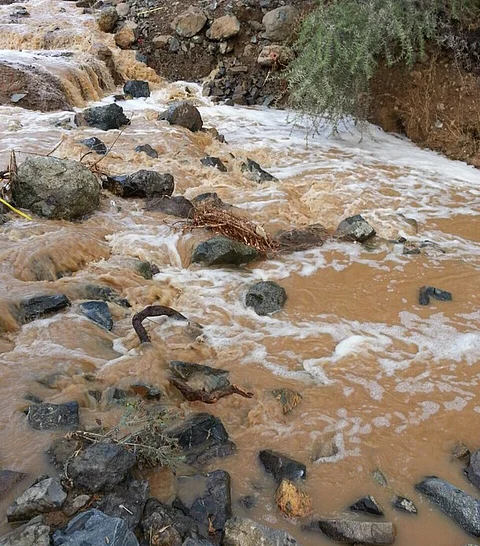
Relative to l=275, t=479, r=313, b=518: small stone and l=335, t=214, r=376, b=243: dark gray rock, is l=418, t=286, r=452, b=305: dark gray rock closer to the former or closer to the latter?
l=335, t=214, r=376, b=243: dark gray rock

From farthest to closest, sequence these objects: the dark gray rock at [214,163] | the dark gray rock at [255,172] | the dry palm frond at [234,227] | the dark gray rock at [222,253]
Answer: the dark gray rock at [214,163] < the dark gray rock at [255,172] < the dry palm frond at [234,227] < the dark gray rock at [222,253]

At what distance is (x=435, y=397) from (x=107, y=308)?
7.18 feet

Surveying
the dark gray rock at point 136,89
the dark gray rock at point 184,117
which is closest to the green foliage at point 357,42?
the dark gray rock at point 184,117

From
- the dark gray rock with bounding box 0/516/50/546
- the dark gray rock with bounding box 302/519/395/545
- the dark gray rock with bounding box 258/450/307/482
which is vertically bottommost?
the dark gray rock with bounding box 258/450/307/482

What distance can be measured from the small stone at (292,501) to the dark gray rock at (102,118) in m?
6.54

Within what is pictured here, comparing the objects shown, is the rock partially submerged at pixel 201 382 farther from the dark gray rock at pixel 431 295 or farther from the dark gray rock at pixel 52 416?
the dark gray rock at pixel 431 295

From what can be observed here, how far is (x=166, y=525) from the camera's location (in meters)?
2.15

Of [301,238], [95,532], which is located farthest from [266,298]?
[95,532]

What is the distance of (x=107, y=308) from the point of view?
3.80 metres

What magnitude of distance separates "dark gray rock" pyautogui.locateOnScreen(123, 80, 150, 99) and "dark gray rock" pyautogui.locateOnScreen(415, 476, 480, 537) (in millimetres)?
8889

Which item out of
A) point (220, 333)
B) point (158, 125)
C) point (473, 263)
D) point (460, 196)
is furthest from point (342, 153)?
point (220, 333)

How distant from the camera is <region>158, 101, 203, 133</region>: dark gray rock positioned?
8.11 m

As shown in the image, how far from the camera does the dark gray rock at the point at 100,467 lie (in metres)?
2.20

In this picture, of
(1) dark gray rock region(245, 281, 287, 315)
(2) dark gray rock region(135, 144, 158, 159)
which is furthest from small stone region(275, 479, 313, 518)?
(2) dark gray rock region(135, 144, 158, 159)
